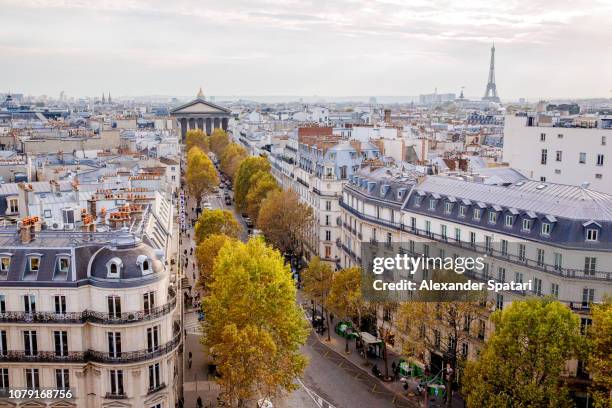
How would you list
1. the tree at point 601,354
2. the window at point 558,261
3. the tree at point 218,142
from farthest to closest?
the tree at point 218,142 → the window at point 558,261 → the tree at point 601,354

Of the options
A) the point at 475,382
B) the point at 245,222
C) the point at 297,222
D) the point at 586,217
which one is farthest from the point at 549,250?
the point at 245,222

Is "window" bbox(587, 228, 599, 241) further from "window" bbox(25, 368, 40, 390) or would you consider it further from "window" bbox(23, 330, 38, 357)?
"window" bbox(25, 368, 40, 390)

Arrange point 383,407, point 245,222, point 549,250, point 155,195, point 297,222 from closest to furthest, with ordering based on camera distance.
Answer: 1. point 549,250
2. point 383,407
3. point 155,195
4. point 297,222
5. point 245,222

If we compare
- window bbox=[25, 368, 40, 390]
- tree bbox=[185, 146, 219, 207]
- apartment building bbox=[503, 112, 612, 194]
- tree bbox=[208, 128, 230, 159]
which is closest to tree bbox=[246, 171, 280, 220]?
tree bbox=[185, 146, 219, 207]

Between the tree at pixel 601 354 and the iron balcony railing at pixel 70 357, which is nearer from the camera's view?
the tree at pixel 601 354

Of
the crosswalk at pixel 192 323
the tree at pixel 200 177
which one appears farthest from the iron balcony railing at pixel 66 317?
the tree at pixel 200 177

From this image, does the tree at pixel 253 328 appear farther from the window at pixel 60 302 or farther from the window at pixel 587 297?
the window at pixel 587 297

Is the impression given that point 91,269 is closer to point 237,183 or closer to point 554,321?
point 554,321
